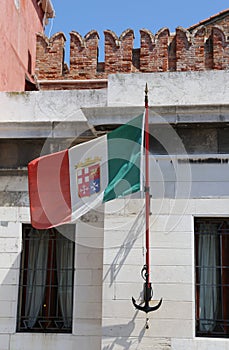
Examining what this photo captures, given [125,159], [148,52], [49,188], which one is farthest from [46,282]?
[148,52]

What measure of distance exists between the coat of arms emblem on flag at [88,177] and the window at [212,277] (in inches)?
65.4

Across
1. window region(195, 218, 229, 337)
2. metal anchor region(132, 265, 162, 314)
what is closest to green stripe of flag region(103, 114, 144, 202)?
metal anchor region(132, 265, 162, 314)

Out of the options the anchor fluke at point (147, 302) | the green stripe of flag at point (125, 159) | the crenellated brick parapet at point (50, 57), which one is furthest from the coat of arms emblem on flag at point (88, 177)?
the crenellated brick parapet at point (50, 57)

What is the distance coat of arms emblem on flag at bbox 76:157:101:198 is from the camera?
877 centimetres

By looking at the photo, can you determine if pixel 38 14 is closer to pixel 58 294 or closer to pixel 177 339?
pixel 58 294

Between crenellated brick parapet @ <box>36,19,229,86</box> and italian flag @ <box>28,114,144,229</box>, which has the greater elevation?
crenellated brick parapet @ <box>36,19,229,86</box>

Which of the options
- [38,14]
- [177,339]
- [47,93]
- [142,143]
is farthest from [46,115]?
[38,14]

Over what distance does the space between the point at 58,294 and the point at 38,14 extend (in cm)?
732

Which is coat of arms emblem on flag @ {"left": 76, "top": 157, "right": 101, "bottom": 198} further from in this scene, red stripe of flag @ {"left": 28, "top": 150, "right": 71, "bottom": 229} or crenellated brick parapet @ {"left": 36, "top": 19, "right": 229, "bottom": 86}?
crenellated brick parapet @ {"left": 36, "top": 19, "right": 229, "bottom": 86}

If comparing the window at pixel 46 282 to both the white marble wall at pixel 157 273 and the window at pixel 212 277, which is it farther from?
the window at pixel 212 277

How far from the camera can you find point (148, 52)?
13117 millimetres

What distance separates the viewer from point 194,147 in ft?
30.7

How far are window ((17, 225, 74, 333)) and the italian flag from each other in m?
0.95

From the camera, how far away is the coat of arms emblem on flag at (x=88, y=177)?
28.8ft
